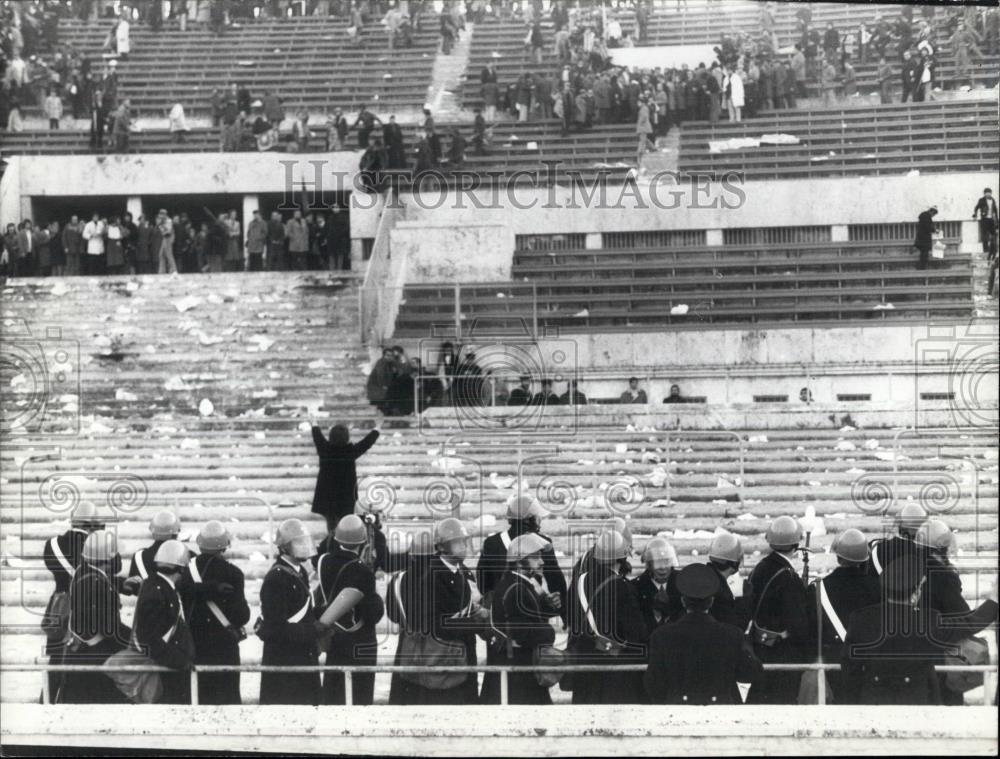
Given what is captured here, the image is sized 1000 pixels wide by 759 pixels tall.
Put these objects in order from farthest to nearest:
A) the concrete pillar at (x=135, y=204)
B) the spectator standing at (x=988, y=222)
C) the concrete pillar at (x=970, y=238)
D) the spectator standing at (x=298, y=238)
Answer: the concrete pillar at (x=135, y=204), the concrete pillar at (x=970, y=238), the spectator standing at (x=298, y=238), the spectator standing at (x=988, y=222)

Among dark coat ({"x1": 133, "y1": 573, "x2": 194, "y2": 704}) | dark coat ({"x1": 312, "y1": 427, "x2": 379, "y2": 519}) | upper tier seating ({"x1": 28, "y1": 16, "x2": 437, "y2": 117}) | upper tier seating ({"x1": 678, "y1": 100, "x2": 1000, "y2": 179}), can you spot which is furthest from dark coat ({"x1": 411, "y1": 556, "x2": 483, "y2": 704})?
upper tier seating ({"x1": 28, "y1": 16, "x2": 437, "y2": 117})

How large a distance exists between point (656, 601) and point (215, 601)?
8.10ft

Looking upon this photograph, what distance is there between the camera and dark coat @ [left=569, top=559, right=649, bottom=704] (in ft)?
25.9

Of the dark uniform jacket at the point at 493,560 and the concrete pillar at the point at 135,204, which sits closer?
the dark uniform jacket at the point at 493,560

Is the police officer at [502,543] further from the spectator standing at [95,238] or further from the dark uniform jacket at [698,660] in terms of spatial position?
the spectator standing at [95,238]

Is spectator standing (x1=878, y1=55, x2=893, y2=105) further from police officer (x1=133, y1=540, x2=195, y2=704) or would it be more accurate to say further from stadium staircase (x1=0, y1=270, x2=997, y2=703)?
police officer (x1=133, y1=540, x2=195, y2=704)

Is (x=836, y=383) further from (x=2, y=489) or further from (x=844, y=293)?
(x=2, y=489)

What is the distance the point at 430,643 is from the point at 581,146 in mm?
19505

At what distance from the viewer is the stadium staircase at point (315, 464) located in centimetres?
1462

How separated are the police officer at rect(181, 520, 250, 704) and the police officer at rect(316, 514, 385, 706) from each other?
0.50 meters

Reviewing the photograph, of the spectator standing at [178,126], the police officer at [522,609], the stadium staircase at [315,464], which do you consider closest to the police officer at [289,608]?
the police officer at [522,609]

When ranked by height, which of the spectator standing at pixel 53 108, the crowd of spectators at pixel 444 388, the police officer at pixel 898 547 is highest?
the spectator standing at pixel 53 108

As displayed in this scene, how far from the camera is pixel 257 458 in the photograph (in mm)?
16703

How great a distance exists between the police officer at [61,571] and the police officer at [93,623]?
0.08m
